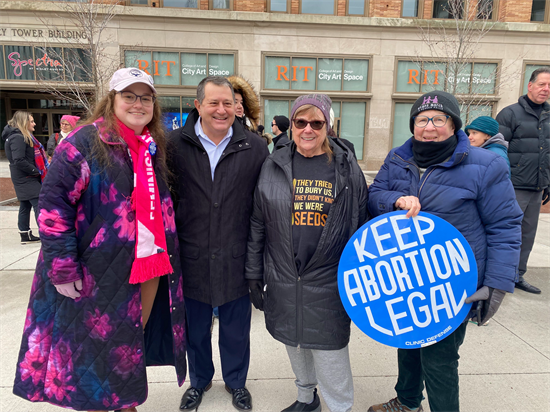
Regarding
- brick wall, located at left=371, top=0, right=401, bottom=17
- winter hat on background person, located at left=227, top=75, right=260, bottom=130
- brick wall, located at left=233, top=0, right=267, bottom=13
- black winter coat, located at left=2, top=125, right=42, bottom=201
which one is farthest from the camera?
brick wall, located at left=371, top=0, right=401, bottom=17

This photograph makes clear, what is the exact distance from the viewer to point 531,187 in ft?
14.3

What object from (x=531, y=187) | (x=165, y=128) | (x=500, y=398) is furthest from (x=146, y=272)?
(x=531, y=187)

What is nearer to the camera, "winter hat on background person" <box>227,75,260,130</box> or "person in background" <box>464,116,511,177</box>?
"winter hat on background person" <box>227,75,260,130</box>

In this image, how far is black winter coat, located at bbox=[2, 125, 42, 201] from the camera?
588cm

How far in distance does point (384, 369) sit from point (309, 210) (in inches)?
67.2

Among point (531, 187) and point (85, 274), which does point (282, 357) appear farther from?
point (531, 187)

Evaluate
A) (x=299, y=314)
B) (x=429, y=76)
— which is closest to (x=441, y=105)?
(x=299, y=314)

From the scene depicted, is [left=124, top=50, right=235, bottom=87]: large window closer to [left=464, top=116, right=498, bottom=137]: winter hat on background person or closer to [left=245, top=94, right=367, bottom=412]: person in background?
[left=464, top=116, right=498, bottom=137]: winter hat on background person

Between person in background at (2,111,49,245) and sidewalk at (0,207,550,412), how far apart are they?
2263mm

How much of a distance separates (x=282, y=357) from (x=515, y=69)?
17.2 metres

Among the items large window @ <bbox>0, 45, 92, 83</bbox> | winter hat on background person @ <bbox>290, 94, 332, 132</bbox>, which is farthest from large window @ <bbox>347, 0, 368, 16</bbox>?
winter hat on background person @ <bbox>290, 94, 332, 132</bbox>

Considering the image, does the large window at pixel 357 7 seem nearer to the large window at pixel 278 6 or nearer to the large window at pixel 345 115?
the large window at pixel 278 6

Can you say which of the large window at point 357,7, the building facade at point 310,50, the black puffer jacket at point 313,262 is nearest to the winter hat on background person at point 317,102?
the black puffer jacket at point 313,262

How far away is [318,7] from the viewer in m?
15.1
